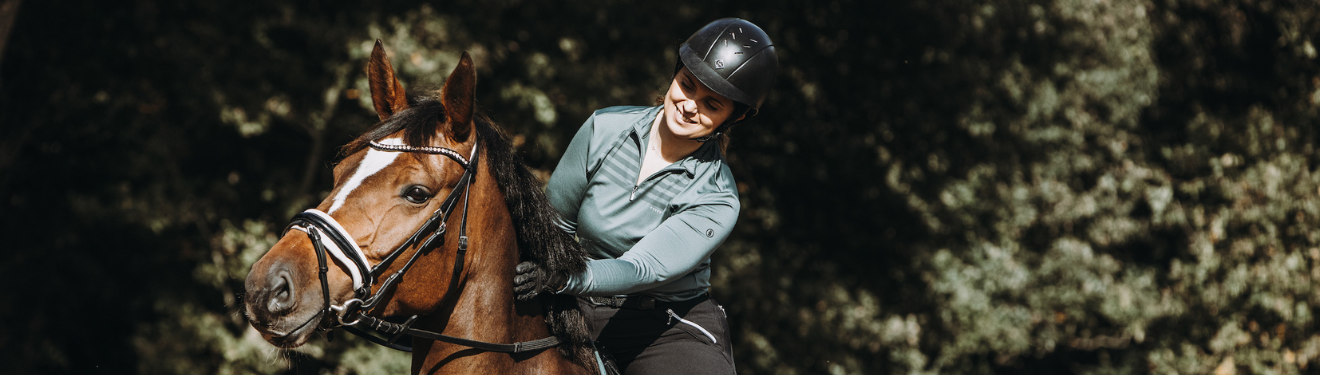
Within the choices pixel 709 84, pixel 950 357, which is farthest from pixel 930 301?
pixel 709 84

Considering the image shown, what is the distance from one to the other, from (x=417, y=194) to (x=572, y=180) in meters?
0.71

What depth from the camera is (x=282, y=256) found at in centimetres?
194

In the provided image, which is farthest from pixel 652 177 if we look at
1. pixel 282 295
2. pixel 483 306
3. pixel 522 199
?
pixel 282 295

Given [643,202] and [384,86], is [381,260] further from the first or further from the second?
[643,202]

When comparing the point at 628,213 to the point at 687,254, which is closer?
the point at 687,254

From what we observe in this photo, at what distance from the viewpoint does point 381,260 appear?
2.07m

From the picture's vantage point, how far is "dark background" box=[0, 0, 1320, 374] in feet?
28.8

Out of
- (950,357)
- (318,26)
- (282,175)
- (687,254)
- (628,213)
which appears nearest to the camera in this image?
(687,254)

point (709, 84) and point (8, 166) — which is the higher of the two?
point (709, 84)

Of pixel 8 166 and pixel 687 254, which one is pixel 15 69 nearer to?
pixel 8 166

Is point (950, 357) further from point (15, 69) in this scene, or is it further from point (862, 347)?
point (15, 69)

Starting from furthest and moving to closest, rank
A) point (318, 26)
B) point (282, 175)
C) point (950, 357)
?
point (950, 357) → point (282, 175) → point (318, 26)

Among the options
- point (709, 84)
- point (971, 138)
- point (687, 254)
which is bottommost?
point (971, 138)

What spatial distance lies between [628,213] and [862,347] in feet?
28.6
